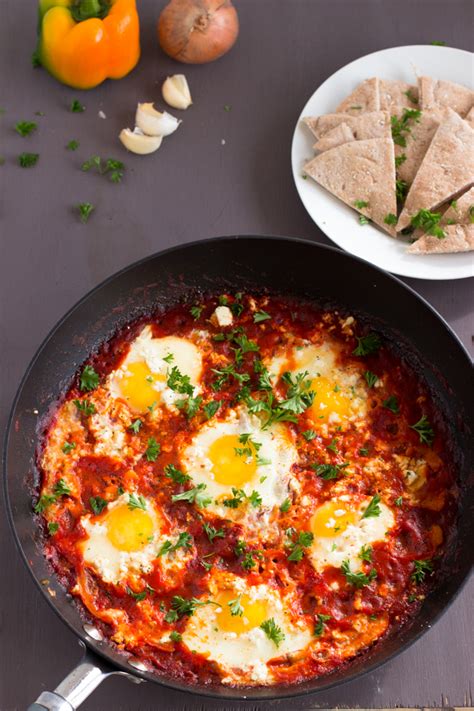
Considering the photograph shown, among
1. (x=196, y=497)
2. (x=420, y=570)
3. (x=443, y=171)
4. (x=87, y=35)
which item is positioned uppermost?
(x=87, y=35)

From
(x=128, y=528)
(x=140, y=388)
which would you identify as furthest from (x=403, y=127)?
(x=128, y=528)

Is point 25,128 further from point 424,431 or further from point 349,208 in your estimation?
point 424,431

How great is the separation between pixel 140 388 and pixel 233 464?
2.07 feet

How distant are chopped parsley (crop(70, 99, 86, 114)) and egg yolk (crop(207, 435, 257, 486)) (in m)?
2.19

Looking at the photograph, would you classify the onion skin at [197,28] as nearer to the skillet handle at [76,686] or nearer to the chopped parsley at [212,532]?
the chopped parsley at [212,532]

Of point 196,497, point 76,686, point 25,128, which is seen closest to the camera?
point 76,686

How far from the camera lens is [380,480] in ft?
15.0

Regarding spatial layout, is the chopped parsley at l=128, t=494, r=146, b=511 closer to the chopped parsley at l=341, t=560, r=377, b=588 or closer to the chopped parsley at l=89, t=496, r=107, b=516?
the chopped parsley at l=89, t=496, r=107, b=516

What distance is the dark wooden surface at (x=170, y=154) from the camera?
5082 millimetres

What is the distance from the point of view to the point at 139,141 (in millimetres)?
5129

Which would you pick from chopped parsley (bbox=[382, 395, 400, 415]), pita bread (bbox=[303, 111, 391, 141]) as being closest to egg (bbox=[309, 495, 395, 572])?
chopped parsley (bbox=[382, 395, 400, 415])

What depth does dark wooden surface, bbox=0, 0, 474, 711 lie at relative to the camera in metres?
5.08

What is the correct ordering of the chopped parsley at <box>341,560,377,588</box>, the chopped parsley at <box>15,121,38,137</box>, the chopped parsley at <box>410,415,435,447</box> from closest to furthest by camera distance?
the chopped parsley at <box>341,560,377,588</box>
the chopped parsley at <box>410,415,435,447</box>
the chopped parsley at <box>15,121,38,137</box>

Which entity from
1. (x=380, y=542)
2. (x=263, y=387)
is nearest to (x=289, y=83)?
(x=263, y=387)
